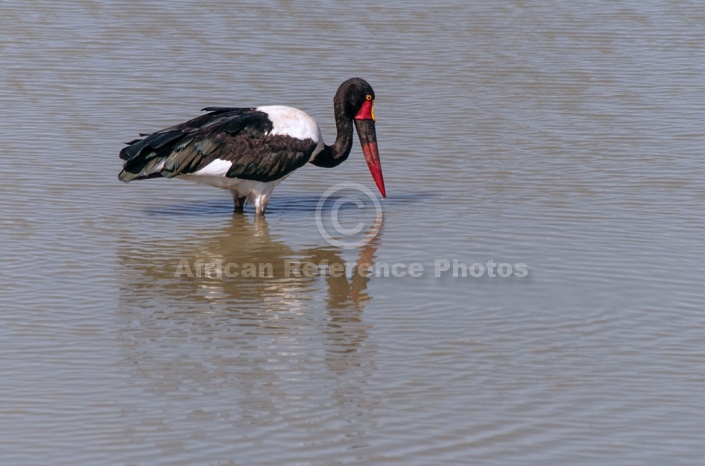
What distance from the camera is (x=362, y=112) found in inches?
416

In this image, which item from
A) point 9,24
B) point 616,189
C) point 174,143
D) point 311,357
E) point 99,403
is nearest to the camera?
point 99,403

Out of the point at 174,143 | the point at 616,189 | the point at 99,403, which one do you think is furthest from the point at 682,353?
the point at 174,143

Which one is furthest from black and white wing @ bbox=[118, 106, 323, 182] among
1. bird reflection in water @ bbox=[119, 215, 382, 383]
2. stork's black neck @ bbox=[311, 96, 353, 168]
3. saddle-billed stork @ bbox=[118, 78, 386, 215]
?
bird reflection in water @ bbox=[119, 215, 382, 383]

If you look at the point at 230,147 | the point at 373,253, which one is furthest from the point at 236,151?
the point at 373,253

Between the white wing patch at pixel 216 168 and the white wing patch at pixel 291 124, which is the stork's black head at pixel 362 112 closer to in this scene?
the white wing patch at pixel 291 124

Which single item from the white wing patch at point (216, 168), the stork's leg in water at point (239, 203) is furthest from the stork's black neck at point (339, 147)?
the white wing patch at point (216, 168)

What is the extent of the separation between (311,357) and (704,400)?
75.4 inches

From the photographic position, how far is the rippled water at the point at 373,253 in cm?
585

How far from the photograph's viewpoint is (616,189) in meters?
10.3

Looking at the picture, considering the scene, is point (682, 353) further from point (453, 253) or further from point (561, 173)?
point (561, 173)

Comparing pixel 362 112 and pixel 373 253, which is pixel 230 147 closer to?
pixel 362 112

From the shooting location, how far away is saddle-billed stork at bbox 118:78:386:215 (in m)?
9.55

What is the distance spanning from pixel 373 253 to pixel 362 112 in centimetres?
200

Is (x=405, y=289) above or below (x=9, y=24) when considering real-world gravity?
below
